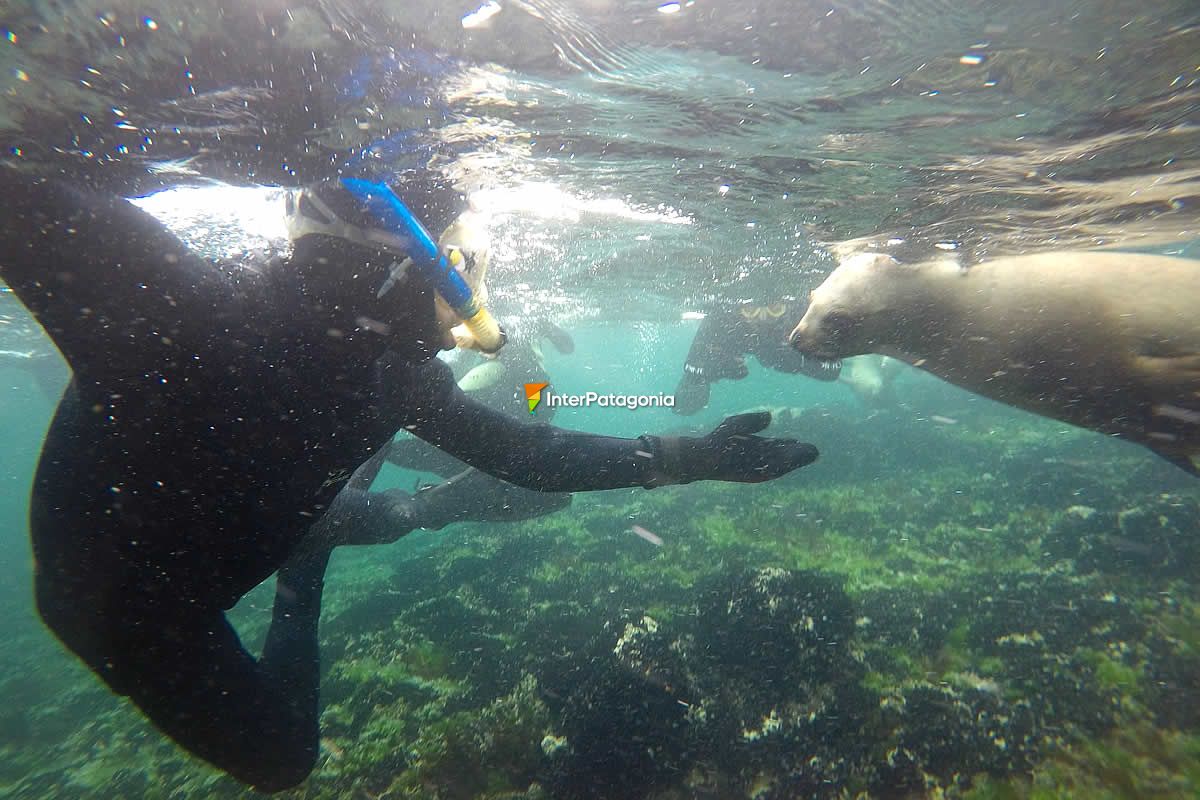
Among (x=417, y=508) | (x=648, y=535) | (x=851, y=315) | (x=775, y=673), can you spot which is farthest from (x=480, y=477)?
(x=648, y=535)

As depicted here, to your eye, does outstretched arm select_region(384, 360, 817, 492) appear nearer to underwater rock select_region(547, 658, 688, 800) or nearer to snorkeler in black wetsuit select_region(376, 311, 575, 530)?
snorkeler in black wetsuit select_region(376, 311, 575, 530)

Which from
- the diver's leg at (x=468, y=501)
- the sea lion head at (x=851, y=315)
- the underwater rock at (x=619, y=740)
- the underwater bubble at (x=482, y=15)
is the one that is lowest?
the underwater rock at (x=619, y=740)

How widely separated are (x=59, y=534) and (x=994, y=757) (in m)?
5.87

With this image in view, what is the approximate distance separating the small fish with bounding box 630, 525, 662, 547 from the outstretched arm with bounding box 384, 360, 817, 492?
792 cm

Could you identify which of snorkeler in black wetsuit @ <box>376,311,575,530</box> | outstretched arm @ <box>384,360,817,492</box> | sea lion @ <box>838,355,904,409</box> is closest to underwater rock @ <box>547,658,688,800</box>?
snorkeler in black wetsuit @ <box>376,311,575,530</box>

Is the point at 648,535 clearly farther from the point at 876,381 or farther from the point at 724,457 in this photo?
the point at 876,381

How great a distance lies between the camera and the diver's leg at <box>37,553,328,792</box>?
2.16 meters

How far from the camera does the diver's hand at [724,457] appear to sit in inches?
115

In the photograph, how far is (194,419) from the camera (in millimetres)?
1967

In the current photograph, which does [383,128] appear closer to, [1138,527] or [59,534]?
[59,534]

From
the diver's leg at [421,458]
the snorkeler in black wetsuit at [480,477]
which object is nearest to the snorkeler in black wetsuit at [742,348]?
the snorkeler in black wetsuit at [480,477]

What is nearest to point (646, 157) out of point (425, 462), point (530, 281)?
point (425, 462)

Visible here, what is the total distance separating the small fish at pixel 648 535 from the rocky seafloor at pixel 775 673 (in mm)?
301

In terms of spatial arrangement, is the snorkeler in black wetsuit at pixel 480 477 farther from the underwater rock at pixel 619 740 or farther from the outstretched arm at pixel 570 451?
the underwater rock at pixel 619 740
